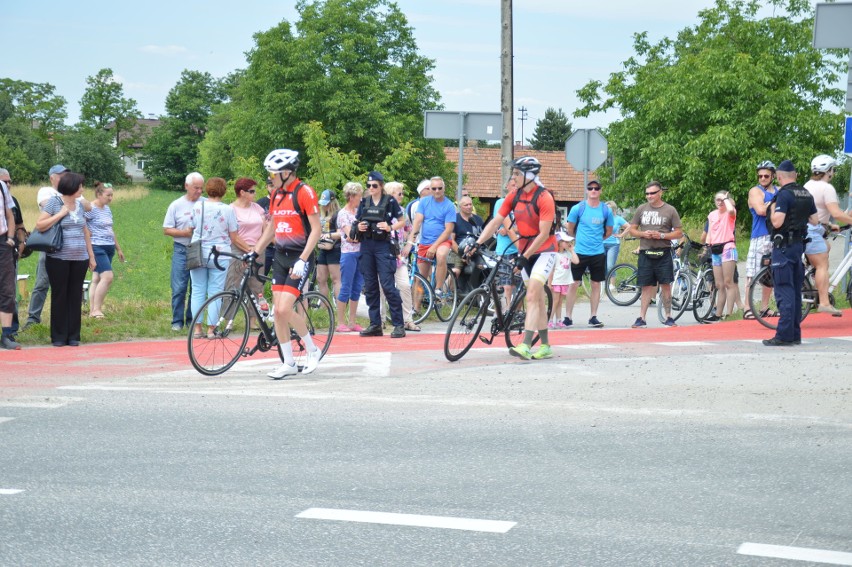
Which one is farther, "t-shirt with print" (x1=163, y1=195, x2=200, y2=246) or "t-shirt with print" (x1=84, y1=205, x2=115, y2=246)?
"t-shirt with print" (x1=84, y1=205, x2=115, y2=246)

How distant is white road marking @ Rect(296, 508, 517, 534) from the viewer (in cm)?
525

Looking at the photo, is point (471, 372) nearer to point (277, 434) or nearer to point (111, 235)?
point (277, 434)

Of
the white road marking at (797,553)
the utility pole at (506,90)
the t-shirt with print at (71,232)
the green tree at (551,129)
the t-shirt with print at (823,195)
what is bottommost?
the white road marking at (797,553)

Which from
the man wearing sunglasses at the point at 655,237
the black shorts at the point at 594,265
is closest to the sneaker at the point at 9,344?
the black shorts at the point at 594,265

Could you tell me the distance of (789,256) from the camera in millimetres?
11891

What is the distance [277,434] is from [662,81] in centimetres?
4781

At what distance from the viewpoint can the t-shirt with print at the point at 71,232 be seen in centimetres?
1244

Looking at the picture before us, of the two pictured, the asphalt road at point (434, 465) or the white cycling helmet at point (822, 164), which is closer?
the asphalt road at point (434, 465)

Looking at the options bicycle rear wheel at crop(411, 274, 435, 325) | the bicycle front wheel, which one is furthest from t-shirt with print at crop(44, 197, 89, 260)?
bicycle rear wheel at crop(411, 274, 435, 325)

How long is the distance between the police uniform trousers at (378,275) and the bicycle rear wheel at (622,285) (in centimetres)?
700

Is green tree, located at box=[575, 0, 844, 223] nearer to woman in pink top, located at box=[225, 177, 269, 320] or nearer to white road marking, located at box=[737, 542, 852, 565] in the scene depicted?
woman in pink top, located at box=[225, 177, 269, 320]

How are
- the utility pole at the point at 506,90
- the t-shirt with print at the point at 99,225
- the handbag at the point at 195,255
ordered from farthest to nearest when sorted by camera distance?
the utility pole at the point at 506,90 < the t-shirt with print at the point at 99,225 < the handbag at the point at 195,255

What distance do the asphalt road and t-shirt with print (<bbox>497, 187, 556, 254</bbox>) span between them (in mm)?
1217

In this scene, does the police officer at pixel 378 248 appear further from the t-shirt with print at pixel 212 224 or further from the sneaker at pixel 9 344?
the sneaker at pixel 9 344
